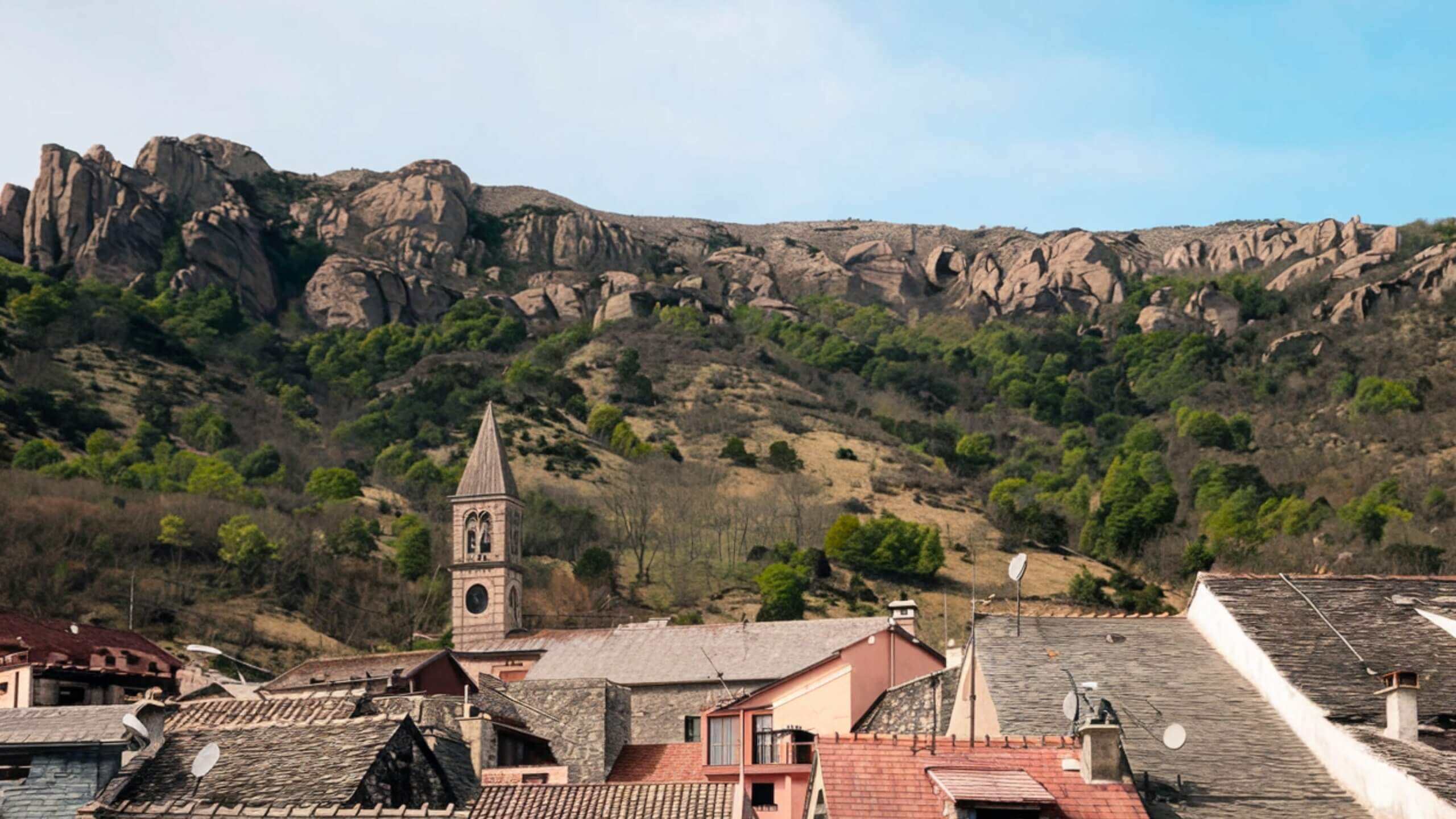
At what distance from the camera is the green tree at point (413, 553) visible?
90.0m

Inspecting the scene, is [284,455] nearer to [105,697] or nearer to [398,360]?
[398,360]

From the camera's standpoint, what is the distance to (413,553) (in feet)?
297

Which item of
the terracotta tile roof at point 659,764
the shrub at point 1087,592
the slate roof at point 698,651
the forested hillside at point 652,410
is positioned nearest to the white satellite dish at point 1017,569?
the terracotta tile roof at point 659,764

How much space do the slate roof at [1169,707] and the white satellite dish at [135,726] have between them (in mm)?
11171

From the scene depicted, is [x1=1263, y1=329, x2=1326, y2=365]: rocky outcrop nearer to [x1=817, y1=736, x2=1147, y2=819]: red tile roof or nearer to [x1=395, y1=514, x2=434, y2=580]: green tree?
[x1=395, y1=514, x2=434, y2=580]: green tree

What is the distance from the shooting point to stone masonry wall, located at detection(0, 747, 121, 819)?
951 inches

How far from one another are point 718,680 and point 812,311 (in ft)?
424

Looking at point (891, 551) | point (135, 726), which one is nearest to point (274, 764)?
point (135, 726)

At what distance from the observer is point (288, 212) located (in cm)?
18575

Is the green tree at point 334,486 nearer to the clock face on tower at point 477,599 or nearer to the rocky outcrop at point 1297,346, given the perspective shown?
the clock face on tower at point 477,599

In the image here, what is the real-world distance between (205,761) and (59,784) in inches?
89.7

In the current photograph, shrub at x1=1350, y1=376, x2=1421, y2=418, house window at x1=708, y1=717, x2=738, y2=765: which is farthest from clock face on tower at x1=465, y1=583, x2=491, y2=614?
shrub at x1=1350, y1=376, x2=1421, y2=418

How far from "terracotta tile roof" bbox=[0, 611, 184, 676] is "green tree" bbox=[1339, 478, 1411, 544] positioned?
62.4 metres

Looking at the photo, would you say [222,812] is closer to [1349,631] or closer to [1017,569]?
[1017,569]
